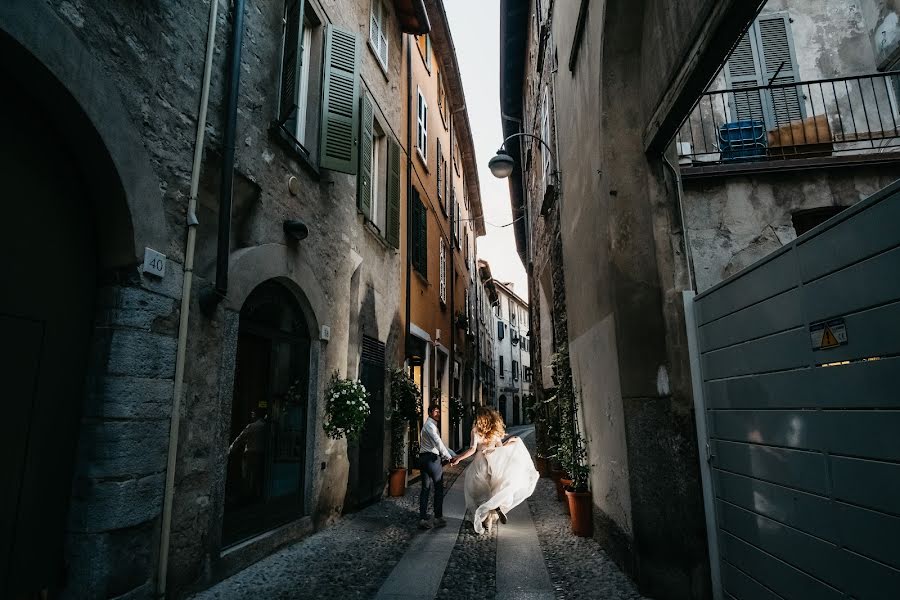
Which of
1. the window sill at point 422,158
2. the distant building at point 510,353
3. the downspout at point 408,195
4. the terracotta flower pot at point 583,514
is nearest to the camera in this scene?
the terracotta flower pot at point 583,514

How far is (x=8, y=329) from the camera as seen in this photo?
2.94m

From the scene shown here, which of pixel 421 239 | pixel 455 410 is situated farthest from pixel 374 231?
pixel 455 410

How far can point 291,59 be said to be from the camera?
5.58 m

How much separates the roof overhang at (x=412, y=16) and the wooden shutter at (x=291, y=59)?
504 centimetres

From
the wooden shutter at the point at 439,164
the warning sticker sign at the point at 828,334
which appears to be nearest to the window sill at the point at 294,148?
the warning sticker sign at the point at 828,334

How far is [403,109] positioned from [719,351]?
8272 millimetres

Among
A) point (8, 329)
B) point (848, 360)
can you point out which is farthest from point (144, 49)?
point (848, 360)

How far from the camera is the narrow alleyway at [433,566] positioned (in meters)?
4.00

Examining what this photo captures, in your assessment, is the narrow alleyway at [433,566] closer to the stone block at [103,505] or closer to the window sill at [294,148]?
the stone block at [103,505]

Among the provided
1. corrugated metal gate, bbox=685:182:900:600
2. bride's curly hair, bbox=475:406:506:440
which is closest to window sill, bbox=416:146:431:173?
bride's curly hair, bbox=475:406:506:440

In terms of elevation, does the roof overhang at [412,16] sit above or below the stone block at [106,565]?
above

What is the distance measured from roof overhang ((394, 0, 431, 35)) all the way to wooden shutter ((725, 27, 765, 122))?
5.85m

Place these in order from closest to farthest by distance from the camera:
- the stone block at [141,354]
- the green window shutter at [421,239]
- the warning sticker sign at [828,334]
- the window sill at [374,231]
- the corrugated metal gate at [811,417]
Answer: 1. the corrugated metal gate at [811,417]
2. the warning sticker sign at [828,334]
3. the stone block at [141,354]
4. the window sill at [374,231]
5. the green window shutter at [421,239]

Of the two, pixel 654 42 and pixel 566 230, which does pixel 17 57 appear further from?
pixel 566 230
